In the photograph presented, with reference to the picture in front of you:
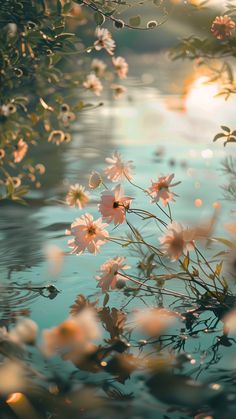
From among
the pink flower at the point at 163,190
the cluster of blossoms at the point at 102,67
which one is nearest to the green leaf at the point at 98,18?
the cluster of blossoms at the point at 102,67

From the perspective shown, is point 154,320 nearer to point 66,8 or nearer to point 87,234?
point 87,234

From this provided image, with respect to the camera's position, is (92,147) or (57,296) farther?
(92,147)

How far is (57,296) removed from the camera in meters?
2.61

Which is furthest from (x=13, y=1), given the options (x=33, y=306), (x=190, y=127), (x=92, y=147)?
(x=190, y=127)

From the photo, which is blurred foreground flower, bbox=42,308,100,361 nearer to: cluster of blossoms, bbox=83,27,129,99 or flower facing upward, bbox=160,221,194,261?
flower facing upward, bbox=160,221,194,261

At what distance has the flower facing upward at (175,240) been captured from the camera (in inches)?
86.4

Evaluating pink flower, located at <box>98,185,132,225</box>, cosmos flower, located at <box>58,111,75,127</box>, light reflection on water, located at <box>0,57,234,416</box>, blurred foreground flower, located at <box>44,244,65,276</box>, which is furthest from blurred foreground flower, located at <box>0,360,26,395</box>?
cosmos flower, located at <box>58,111,75,127</box>

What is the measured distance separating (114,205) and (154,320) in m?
0.38

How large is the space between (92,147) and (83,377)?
389 cm

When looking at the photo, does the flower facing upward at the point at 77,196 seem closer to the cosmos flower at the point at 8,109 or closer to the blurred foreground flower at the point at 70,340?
the blurred foreground flower at the point at 70,340

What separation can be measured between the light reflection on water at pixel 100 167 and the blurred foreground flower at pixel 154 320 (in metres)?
0.09

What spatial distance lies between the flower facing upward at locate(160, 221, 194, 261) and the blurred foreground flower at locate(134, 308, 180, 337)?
240 mm

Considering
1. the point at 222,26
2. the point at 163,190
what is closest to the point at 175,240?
the point at 163,190

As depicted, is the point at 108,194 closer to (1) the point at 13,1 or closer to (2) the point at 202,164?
(1) the point at 13,1
